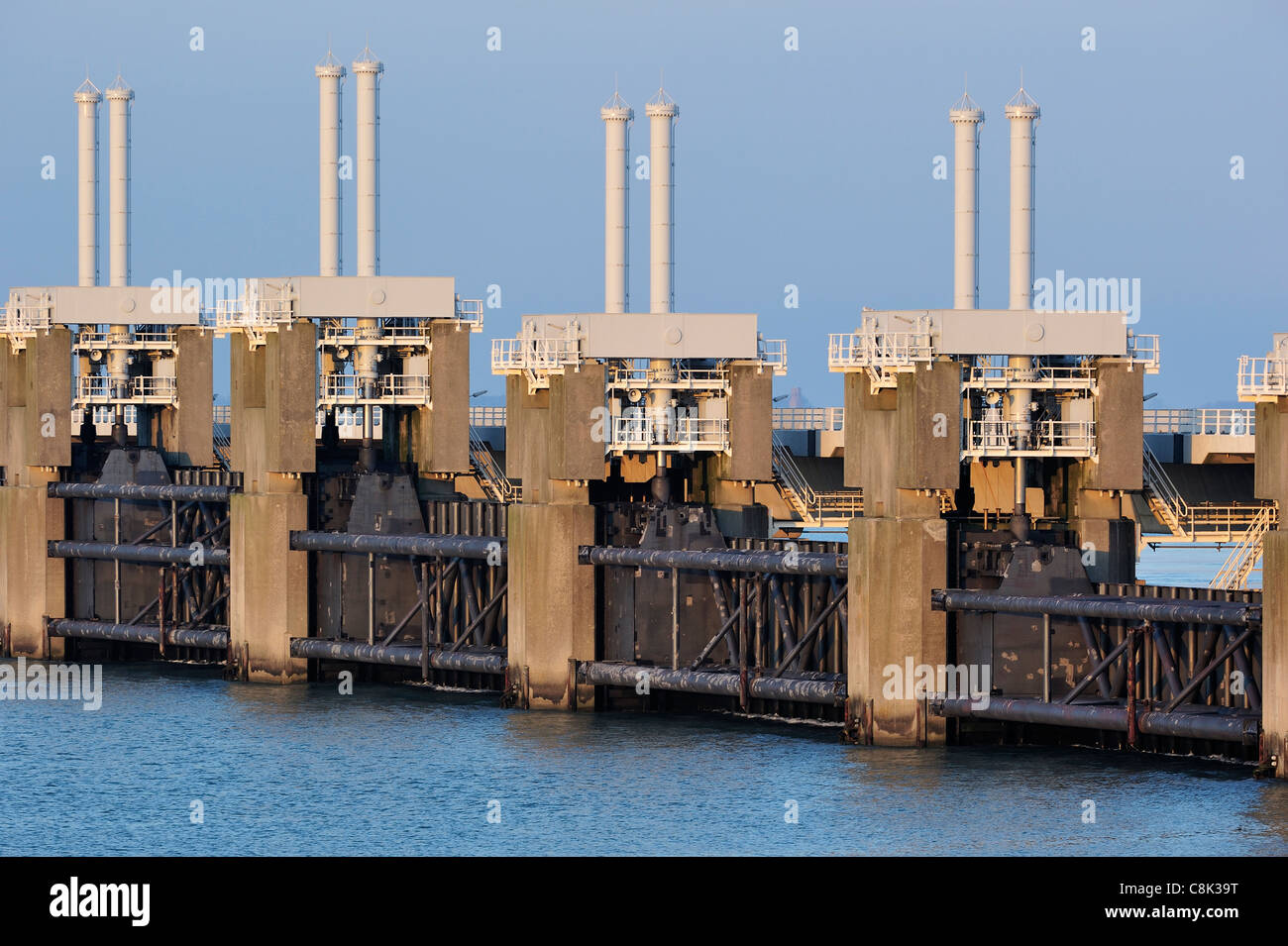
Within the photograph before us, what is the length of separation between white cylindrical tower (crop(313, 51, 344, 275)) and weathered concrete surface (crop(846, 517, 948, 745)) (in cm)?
2651

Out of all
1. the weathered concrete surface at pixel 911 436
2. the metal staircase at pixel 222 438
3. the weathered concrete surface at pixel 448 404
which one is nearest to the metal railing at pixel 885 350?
the weathered concrete surface at pixel 911 436

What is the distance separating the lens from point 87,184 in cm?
9838

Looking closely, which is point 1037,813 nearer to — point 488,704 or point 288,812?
point 288,812

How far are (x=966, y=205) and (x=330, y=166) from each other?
25.1 meters

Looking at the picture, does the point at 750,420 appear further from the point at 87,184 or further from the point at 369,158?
the point at 87,184

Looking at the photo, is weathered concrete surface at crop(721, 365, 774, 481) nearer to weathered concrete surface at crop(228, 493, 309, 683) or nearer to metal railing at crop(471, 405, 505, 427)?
weathered concrete surface at crop(228, 493, 309, 683)

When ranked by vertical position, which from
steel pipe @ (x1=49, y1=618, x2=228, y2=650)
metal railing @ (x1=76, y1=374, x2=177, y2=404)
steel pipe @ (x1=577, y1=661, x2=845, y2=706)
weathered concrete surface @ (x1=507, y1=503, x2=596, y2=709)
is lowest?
steel pipe @ (x1=49, y1=618, x2=228, y2=650)

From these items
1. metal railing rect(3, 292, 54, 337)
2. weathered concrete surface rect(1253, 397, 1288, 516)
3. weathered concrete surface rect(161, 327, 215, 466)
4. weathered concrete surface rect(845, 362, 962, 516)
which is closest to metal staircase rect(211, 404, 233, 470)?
weathered concrete surface rect(161, 327, 215, 466)

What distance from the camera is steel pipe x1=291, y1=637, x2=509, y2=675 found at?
243 feet

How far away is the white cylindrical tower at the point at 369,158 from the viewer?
274 feet

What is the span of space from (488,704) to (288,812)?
51.3ft

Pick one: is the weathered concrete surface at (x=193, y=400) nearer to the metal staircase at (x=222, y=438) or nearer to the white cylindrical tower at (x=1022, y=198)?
the metal staircase at (x=222, y=438)

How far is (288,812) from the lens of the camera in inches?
2343

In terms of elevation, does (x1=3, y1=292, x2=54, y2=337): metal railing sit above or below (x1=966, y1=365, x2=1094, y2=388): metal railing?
above
